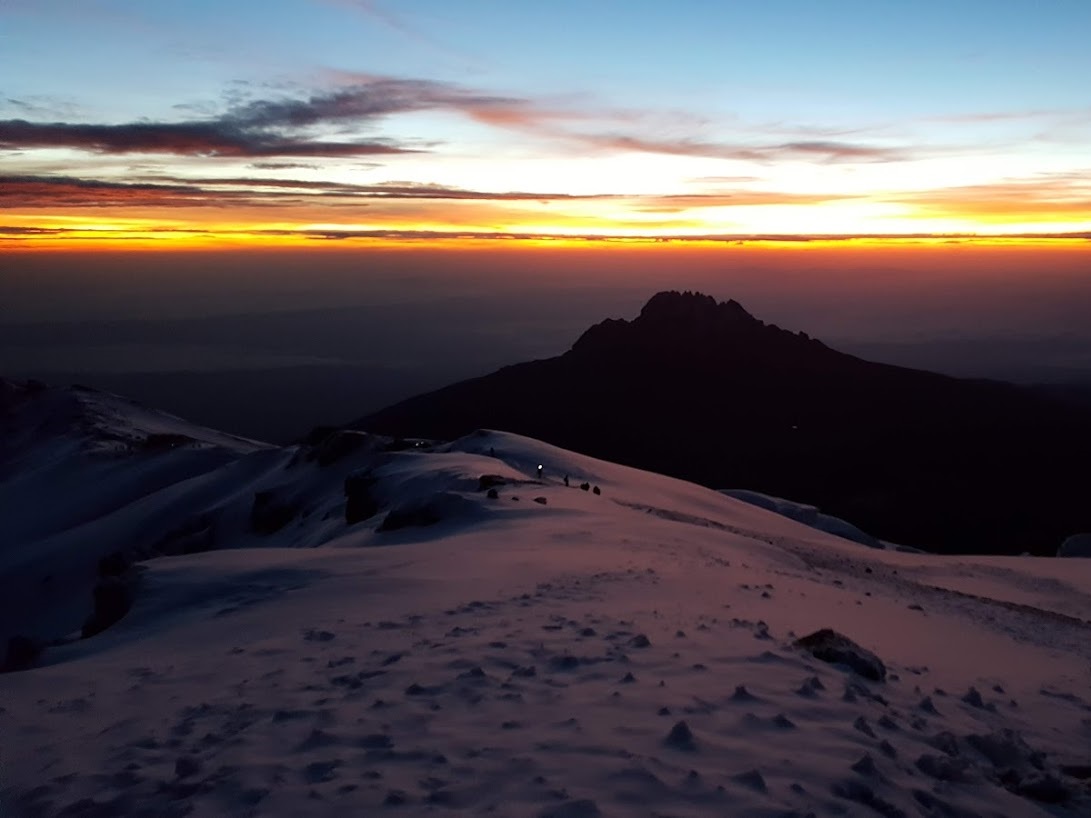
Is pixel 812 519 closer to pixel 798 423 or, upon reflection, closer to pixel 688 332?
pixel 798 423

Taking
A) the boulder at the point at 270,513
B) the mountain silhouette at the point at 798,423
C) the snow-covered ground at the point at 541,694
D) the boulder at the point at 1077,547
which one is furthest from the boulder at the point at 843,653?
the mountain silhouette at the point at 798,423

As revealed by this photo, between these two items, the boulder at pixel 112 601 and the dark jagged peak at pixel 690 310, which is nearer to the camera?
the boulder at pixel 112 601

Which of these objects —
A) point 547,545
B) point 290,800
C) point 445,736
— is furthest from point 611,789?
point 547,545

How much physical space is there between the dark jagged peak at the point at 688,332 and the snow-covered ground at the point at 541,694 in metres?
102

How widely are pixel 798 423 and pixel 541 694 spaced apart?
99757mm

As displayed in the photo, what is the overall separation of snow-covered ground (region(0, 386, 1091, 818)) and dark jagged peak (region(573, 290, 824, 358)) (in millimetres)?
102298

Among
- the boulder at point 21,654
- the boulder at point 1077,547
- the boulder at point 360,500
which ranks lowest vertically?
the boulder at point 1077,547

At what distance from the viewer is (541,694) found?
807 centimetres

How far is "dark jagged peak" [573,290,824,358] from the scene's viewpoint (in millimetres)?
120188

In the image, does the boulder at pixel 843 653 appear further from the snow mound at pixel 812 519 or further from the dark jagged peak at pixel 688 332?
the dark jagged peak at pixel 688 332

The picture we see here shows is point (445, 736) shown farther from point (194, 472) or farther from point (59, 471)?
point (59, 471)

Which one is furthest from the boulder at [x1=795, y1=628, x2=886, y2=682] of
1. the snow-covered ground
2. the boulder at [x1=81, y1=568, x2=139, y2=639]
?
the boulder at [x1=81, y1=568, x2=139, y2=639]

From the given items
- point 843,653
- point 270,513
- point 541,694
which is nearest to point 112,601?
point 541,694

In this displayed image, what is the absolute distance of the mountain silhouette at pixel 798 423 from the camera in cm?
8025
